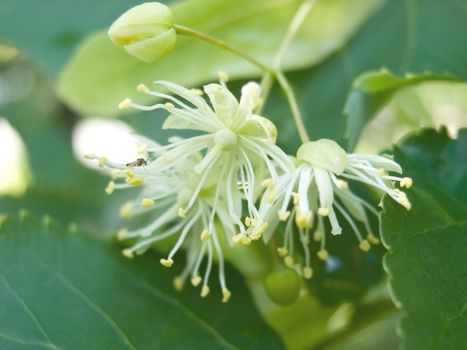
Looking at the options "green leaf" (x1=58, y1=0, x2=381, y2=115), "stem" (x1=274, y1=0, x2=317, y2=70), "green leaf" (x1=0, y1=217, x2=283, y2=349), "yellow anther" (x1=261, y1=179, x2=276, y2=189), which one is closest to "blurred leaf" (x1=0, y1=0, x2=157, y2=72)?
"green leaf" (x1=58, y1=0, x2=381, y2=115)

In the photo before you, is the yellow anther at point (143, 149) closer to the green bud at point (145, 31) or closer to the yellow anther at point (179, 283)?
the green bud at point (145, 31)

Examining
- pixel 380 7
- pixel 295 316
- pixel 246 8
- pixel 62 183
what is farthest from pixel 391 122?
pixel 62 183

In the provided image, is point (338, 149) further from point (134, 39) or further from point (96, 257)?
point (96, 257)

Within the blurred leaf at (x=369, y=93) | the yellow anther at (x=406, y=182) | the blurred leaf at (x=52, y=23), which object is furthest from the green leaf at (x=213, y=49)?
the yellow anther at (x=406, y=182)

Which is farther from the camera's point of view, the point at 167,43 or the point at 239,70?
the point at 239,70

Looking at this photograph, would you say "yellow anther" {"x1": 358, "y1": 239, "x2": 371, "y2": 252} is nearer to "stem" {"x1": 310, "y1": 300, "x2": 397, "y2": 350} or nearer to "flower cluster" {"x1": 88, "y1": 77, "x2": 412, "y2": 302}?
"flower cluster" {"x1": 88, "y1": 77, "x2": 412, "y2": 302}

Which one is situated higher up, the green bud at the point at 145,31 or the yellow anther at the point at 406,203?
the green bud at the point at 145,31

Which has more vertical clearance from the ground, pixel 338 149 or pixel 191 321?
pixel 338 149
